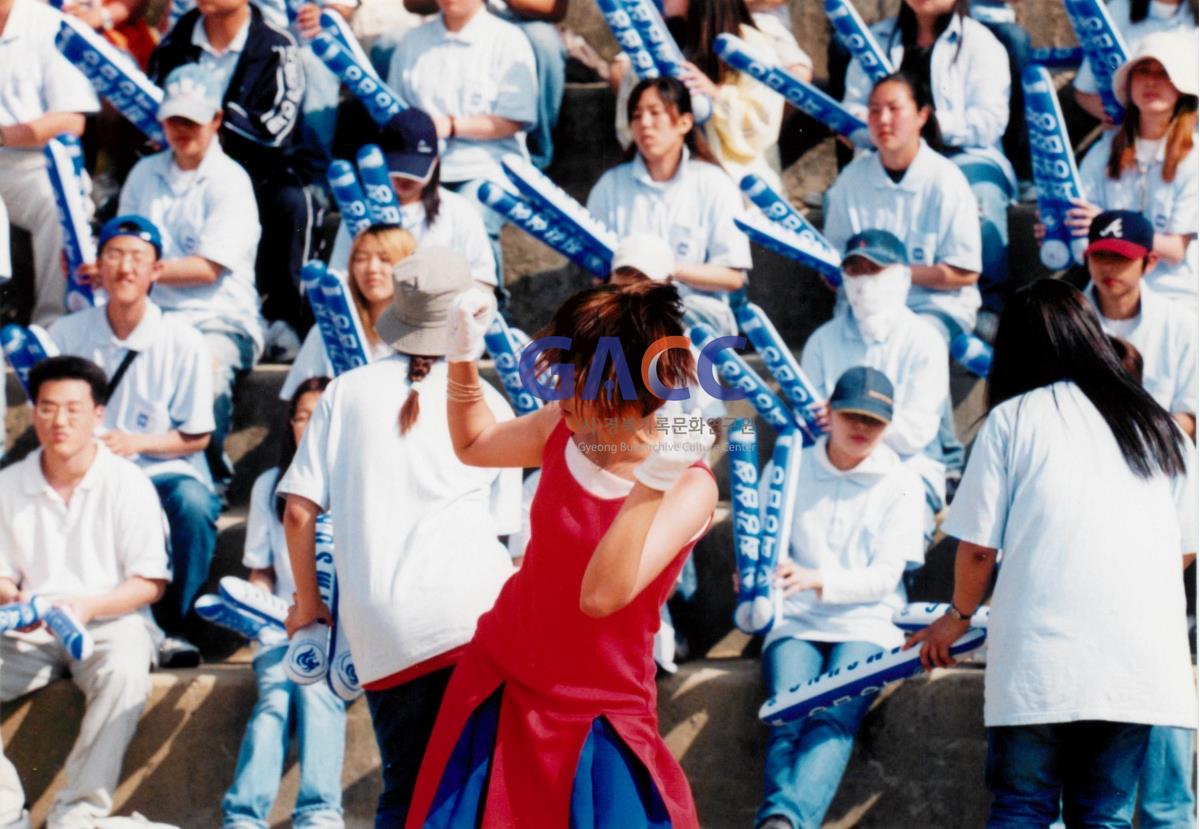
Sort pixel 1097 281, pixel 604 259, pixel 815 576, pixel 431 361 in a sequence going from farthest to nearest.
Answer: pixel 604 259, pixel 1097 281, pixel 815 576, pixel 431 361

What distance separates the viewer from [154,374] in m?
5.42

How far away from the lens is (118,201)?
6445 millimetres

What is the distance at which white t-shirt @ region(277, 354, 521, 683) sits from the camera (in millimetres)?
3352

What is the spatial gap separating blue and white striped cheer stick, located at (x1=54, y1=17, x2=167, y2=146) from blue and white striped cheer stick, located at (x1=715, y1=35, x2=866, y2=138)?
6.52 feet

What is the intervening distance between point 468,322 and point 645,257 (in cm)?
255

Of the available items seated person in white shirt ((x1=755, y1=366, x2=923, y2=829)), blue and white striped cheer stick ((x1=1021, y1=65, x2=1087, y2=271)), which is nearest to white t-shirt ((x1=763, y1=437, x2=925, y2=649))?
seated person in white shirt ((x1=755, y1=366, x2=923, y2=829))

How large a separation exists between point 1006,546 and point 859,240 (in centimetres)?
202

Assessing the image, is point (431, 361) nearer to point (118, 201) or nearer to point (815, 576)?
point (815, 576)

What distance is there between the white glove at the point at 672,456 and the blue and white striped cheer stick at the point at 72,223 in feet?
12.4

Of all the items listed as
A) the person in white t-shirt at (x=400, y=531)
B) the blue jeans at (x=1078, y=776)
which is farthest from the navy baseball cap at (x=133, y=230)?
the blue jeans at (x=1078, y=776)

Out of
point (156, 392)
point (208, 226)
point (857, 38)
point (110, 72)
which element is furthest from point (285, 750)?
point (857, 38)

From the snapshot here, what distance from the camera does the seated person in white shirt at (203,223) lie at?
227 inches

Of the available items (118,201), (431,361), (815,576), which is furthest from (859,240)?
(118,201)

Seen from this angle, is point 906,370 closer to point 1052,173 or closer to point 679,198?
point 1052,173
